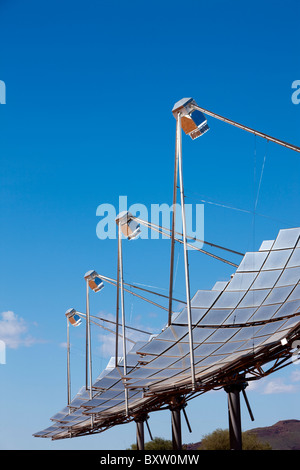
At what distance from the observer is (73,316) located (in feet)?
183

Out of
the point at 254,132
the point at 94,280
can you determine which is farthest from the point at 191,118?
the point at 94,280

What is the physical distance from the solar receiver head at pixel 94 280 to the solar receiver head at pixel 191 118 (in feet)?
70.9

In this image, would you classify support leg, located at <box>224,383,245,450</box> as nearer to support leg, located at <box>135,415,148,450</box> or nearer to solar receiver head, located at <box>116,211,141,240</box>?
solar receiver head, located at <box>116,211,141,240</box>

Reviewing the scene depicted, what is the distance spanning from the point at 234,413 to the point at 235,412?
0.07m

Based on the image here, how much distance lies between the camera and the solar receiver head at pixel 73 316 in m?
55.5

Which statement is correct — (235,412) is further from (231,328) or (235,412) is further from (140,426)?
(140,426)

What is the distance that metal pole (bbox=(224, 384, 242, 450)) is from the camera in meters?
29.5

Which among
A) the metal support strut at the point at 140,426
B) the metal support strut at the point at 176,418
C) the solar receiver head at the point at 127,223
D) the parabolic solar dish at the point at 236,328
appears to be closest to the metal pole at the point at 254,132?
the parabolic solar dish at the point at 236,328

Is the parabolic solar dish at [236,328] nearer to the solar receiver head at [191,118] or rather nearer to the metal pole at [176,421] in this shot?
the solar receiver head at [191,118]

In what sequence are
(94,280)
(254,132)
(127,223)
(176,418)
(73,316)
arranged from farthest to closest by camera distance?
(73,316)
(94,280)
(176,418)
(127,223)
(254,132)

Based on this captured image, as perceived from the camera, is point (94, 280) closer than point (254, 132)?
No

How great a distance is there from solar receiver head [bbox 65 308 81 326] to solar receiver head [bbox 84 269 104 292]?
9.76m
